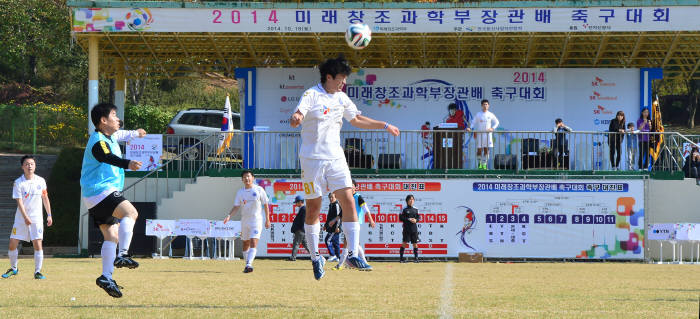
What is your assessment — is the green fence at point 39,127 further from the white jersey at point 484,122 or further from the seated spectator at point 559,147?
the seated spectator at point 559,147

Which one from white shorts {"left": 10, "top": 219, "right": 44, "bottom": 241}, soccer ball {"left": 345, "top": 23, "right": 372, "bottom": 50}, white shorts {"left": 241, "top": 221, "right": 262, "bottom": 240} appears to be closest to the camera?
soccer ball {"left": 345, "top": 23, "right": 372, "bottom": 50}

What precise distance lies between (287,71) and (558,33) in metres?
8.56

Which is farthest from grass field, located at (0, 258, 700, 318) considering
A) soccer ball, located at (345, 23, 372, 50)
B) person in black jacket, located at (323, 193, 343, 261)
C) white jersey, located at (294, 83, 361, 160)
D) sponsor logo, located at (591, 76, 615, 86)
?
sponsor logo, located at (591, 76, 615, 86)

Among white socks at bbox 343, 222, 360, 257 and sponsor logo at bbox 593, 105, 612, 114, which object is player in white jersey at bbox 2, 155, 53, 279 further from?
sponsor logo at bbox 593, 105, 612, 114

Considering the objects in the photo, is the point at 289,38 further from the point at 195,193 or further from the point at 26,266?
the point at 26,266

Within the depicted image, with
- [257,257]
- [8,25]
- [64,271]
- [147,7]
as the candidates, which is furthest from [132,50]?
[8,25]

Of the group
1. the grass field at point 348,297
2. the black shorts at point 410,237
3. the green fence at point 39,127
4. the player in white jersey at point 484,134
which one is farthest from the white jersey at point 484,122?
the green fence at point 39,127

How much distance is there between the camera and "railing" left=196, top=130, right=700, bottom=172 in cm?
2569

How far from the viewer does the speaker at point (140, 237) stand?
26.1 m

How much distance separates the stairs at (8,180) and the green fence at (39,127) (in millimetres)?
2561

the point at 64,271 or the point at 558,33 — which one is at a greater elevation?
the point at 558,33

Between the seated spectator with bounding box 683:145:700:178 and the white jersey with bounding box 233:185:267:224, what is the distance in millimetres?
12072

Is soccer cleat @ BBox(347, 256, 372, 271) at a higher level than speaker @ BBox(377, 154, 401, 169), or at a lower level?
lower

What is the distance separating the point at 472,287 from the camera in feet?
43.0
